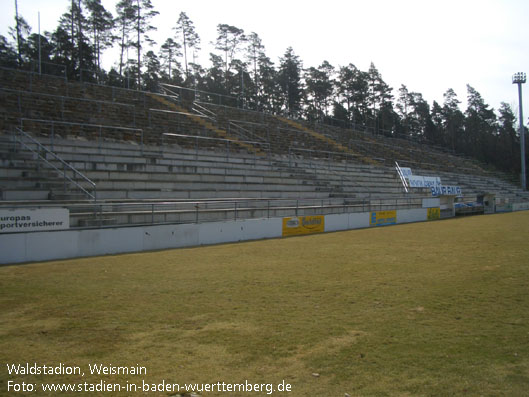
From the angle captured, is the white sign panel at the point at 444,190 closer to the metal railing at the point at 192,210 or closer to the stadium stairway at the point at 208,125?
the metal railing at the point at 192,210

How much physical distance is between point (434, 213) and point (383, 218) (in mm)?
6877

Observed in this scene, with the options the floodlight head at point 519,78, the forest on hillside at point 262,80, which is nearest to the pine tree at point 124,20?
the forest on hillside at point 262,80

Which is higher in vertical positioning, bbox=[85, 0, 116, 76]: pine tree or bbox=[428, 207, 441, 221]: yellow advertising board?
bbox=[85, 0, 116, 76]: pine tree

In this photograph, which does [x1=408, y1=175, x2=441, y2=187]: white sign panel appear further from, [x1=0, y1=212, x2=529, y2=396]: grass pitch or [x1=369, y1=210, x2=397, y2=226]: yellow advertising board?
[x1=0, y1=212, x2=529, y2=396]: grass pitch

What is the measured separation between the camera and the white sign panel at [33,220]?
10398 mm

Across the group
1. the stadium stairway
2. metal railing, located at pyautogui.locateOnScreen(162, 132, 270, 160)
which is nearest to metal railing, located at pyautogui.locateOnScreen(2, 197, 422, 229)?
metal railing, located at pyautogui.locateOnScreen(162, 132, 270, 160)

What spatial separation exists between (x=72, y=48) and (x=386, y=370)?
135 feet

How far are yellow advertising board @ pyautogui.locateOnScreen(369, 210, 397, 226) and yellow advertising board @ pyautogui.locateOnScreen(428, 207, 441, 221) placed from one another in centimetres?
458

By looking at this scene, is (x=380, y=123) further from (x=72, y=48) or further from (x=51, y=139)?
(x=51, y=139)

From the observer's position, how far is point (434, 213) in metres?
28.8

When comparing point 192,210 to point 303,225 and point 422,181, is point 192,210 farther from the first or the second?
point 422,181

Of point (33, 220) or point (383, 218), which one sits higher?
point (33, 220)

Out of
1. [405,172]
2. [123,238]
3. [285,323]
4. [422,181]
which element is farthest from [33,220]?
[422,181]

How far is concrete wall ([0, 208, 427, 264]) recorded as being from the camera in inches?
421
